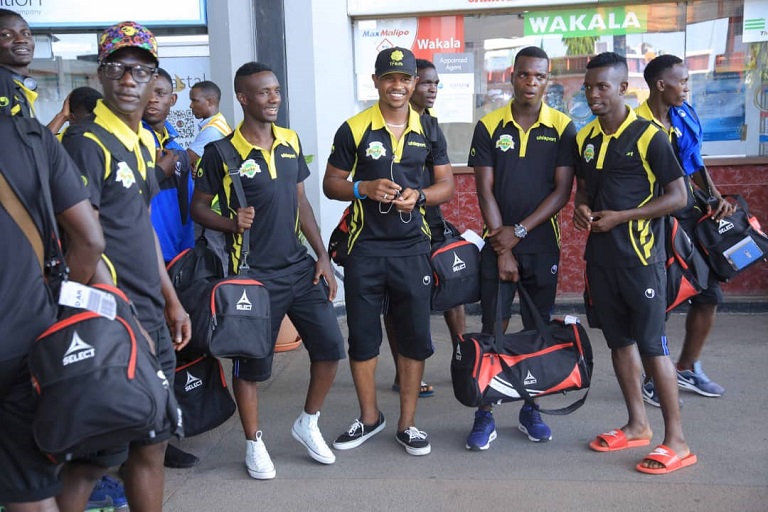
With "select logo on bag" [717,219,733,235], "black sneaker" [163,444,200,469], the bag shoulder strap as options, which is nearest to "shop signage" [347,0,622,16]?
"select logo on bag" [717,219,733,235]

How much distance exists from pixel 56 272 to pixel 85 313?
25 cm

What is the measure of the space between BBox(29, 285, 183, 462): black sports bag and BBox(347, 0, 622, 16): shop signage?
5507mm

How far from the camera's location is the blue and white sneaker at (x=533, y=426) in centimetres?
470

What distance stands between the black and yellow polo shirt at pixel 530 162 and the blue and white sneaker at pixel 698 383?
1494 millimetres

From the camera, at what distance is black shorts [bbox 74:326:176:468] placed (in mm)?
2832

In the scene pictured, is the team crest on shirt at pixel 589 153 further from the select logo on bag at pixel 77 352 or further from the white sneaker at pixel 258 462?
the select logo on bag at pixel 77 352

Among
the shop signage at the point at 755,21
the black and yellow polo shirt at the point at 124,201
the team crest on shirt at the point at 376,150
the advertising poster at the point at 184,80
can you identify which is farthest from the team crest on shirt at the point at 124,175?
the shop signage at the point at 755,21

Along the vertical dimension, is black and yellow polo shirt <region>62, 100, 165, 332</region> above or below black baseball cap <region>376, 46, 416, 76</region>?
below

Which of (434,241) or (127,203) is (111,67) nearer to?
(127,203)

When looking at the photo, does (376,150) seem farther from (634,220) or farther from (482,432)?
(482,432)

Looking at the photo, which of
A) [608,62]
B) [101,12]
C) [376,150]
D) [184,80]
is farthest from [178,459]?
[101,12]

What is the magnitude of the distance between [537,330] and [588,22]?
12.8ft

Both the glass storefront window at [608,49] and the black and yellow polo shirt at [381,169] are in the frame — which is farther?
the glass storefront window at [608,49]

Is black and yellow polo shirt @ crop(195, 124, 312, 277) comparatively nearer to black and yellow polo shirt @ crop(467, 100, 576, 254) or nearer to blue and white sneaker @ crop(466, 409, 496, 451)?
black and yellow polo shirt @ crop(467, 100, 576, 254)
